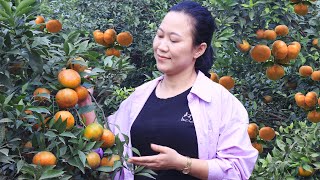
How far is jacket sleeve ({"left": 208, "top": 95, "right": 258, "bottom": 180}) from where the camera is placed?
2023mm

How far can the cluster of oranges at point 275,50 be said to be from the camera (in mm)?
3104

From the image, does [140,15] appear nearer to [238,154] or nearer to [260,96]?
[260,96]

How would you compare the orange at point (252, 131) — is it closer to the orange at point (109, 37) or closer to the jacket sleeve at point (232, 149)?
the orange at point (109, 37)

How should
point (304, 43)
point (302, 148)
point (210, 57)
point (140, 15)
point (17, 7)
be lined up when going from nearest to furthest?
1. point (17, 7)
2. point (210, 57)
3. point (302, 148)
4. point (304, 43)
5. point (140, 15)

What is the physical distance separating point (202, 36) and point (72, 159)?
27.6 inches

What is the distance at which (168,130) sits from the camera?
6.72 ft

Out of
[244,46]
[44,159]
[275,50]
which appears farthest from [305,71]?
[44,159]

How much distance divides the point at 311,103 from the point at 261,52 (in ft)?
1.44

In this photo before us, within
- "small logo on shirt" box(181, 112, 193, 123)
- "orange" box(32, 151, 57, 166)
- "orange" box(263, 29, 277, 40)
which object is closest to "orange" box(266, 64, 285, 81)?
"orange" box(263, 29, 277, 40)

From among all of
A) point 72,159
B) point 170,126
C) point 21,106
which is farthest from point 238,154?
point 21,106

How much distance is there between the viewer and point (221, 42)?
3.33m

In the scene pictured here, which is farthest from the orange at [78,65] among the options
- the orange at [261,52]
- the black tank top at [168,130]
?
the orange at [261,52]

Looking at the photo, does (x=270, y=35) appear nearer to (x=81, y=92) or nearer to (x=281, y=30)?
(x=281, y=30)

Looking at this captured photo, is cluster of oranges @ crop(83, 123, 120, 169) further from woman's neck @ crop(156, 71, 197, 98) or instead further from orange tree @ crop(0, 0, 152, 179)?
woman's neck @ crop(156, 71, 197, 98)
